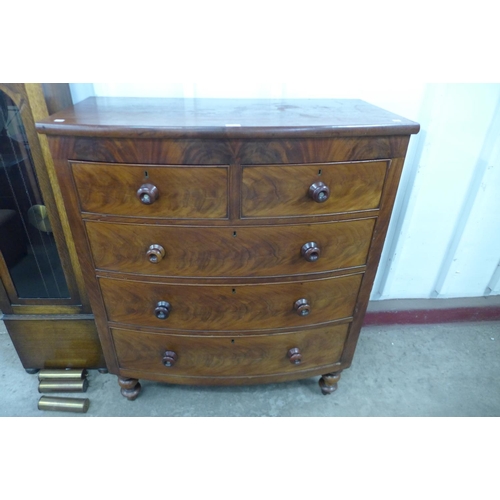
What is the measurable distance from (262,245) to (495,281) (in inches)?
56.2

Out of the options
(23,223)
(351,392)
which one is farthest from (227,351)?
(23,223)

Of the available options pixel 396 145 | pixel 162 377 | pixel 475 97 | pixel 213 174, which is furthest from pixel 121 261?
pixel 475 97

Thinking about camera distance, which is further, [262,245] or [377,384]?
[377,384]

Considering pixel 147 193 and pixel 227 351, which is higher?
pixel 147 193

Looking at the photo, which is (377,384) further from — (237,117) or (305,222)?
(237,117)

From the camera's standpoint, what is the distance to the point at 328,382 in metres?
1.41

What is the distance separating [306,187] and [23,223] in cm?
98

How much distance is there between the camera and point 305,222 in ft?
3.26

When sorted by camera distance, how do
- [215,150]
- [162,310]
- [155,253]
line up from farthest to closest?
1. [162,310]
2. [155,253]
3. [215,150]

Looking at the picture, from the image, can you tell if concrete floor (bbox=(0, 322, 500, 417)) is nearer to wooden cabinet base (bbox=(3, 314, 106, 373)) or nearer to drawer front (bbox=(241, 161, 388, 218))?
wooden cabinet base (bbox=(3, 314, 106, 373))

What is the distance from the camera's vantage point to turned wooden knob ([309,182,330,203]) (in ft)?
3.03

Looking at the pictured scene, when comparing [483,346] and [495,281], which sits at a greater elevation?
[495,281]

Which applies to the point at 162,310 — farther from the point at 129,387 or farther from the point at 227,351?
the point at 129,387

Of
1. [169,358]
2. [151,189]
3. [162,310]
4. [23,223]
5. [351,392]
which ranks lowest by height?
[351,392]
